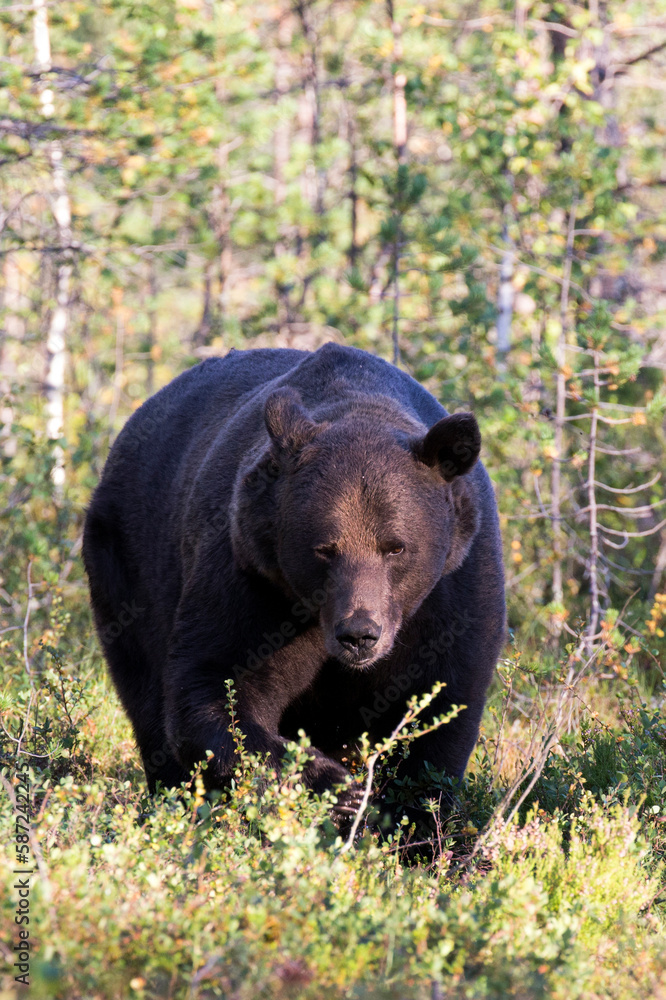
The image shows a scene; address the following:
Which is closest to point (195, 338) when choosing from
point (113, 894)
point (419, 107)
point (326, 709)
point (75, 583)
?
point (419, 107)

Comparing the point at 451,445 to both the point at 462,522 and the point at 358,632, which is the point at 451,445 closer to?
the point at 462,522

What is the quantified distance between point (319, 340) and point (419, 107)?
2.69m

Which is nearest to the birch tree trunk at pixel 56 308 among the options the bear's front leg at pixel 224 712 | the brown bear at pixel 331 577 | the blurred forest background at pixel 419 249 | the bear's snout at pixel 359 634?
the blurred forest background at pixel 419 249

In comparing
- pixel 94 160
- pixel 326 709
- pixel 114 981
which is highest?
pixel 94 160

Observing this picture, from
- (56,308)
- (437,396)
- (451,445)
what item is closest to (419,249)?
(437,396)

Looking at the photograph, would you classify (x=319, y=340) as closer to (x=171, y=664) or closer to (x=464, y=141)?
(x=464, y=141)

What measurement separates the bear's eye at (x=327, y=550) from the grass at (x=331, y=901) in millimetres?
699

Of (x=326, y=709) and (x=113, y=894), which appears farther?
(x=326, y=709)

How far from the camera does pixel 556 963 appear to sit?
2.62 metres

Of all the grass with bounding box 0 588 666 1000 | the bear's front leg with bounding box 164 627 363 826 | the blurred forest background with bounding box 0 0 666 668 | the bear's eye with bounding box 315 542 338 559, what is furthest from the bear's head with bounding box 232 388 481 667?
the blurred forest background with bounding box 0 0 666 668

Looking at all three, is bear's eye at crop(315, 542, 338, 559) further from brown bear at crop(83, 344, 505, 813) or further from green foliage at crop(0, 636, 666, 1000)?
green foliage at crop(0, 636, 666, 1000)

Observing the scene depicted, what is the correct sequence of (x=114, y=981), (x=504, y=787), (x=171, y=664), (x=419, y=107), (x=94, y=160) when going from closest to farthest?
1. (x=114, y=981)
2. (x=171, y=664)
3. (x=504, y=787)
4. (x=94, y=160)
5. (x=419, y=107)

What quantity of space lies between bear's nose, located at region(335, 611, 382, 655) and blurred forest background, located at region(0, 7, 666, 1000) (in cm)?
50

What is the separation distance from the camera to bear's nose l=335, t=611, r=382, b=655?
360cm
